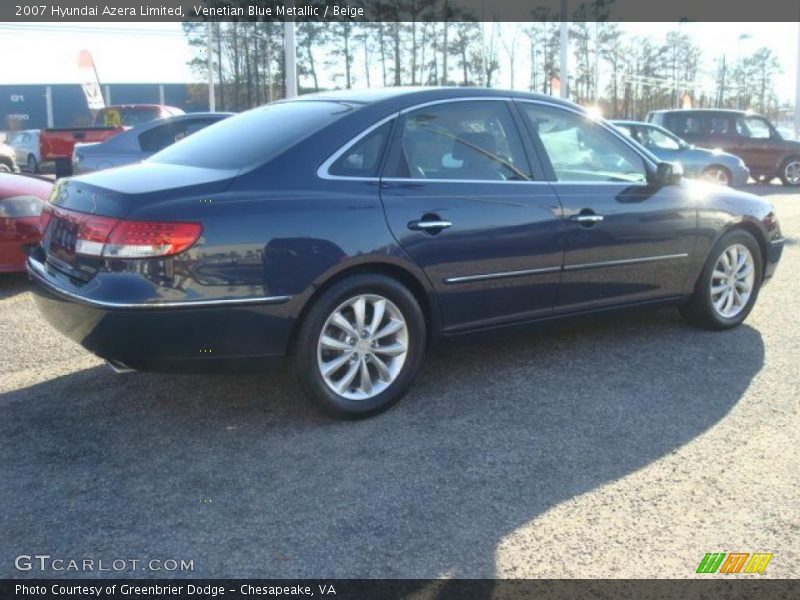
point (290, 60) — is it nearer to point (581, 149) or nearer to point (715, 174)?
point (715, 174)

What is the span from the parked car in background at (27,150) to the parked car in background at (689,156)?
→ 17.6 meters

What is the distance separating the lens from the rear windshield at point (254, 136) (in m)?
4.08

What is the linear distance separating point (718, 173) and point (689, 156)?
0.76 m

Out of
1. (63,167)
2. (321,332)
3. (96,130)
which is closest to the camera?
(321,332)

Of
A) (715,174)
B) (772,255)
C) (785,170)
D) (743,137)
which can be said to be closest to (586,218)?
(772,255)

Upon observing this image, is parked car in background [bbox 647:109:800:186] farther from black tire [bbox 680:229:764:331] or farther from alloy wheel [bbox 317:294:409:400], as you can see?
alloy wheel [bbox 317:294:409:400]

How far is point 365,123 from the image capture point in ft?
13.8

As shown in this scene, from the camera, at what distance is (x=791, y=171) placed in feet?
65.1

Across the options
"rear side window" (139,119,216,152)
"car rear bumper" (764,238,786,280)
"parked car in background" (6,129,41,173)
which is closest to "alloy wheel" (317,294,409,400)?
"car rear bumper" (764,238,786,280)

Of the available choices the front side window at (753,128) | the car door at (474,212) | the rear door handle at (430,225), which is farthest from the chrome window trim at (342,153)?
the front side window at (753,128)

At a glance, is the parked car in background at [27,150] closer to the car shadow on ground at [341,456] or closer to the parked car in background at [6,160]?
the parked car in background at [6,160]

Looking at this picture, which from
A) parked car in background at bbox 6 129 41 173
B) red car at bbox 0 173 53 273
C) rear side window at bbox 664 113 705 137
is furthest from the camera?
parked car in background at bbox 6 129 41 173

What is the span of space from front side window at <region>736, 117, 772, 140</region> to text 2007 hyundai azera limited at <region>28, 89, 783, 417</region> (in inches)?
607

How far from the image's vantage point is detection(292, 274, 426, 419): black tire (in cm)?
392
